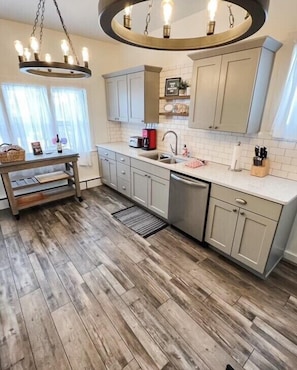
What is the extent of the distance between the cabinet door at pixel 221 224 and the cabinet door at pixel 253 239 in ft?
0.21

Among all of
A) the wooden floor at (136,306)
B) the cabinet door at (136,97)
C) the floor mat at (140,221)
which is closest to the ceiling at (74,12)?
the cabinet door at (136,97)

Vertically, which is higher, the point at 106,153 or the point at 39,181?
the point at 106,153

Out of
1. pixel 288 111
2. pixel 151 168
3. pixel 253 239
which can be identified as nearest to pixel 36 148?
pixel 151 168

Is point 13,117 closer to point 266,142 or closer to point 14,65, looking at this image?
point 14,65

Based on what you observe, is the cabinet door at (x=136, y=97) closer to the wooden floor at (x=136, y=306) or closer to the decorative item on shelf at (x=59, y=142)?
the decorative item on shelf at (x=59, y=142)

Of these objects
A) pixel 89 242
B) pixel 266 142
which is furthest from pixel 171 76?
pixel 89 242

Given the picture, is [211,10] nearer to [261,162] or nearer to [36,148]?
[261,162]

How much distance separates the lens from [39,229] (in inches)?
114

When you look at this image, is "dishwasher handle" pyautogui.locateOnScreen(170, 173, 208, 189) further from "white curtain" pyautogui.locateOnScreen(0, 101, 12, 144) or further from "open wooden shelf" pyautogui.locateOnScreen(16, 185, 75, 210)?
"white curtain" pyautogui.locateOnScreen(0, 101, 12, 144)

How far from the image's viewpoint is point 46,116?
3.45m

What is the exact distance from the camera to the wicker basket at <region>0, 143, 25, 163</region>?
2814 mm

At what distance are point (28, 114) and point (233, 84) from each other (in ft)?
10.1

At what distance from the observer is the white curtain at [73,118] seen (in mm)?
3564

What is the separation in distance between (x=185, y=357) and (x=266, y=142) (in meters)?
2.19
